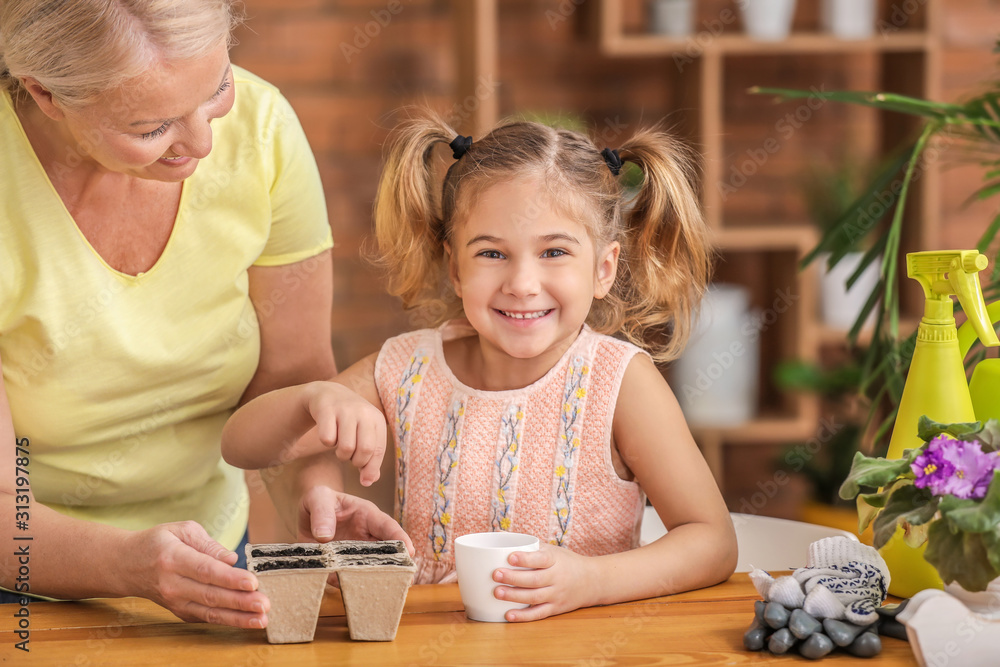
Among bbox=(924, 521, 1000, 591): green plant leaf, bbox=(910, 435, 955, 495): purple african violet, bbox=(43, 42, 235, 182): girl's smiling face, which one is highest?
bbox=(43, 42, 235, 182): girl's smiling face

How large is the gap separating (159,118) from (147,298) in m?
0.30

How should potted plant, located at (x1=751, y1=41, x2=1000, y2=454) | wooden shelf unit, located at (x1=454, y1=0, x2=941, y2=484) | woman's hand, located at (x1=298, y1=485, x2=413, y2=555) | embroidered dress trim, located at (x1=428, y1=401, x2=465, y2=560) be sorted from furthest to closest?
wooden shelf unit, located at (x1=454, y1=0, x2=941, y2=484) → potted plant, located at (x1=751, y1=41, x2=1000, y2=454) → embroidered dress trim, located at (x1=428, y1=401, x2=465, y2=560) → woman's hand, located at (x1=298, y1=485, x2=413, y2=555)

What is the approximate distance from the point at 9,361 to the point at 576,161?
768mm

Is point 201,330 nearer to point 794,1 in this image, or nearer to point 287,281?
point 287,281

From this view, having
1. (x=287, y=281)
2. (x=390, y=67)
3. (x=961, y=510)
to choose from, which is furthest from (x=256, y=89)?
(x=390, y=67)

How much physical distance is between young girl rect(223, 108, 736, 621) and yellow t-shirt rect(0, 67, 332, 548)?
15 cm

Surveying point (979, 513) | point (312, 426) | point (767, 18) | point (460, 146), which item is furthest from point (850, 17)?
point (979, 513)

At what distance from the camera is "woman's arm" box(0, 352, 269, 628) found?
3.00ft

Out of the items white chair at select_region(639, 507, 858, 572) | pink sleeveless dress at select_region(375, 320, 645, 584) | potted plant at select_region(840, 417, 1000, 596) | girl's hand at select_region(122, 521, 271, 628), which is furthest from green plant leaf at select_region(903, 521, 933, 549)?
girl's hand at select_region(122, 521, 271, 628)

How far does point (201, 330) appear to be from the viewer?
1354mm

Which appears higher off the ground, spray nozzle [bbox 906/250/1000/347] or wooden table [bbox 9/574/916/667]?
spray nozzle [bbox 906/250/1000/347]

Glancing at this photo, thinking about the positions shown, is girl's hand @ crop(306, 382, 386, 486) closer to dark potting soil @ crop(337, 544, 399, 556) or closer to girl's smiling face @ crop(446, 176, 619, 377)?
dark potting soil @ crop(337, 544, 399, 556)

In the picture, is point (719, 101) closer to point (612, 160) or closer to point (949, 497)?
point (612, 160)

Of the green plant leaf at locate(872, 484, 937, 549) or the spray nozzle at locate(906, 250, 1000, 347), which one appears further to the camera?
the spray nozzle at locate(906, 250, 1000, 347)
